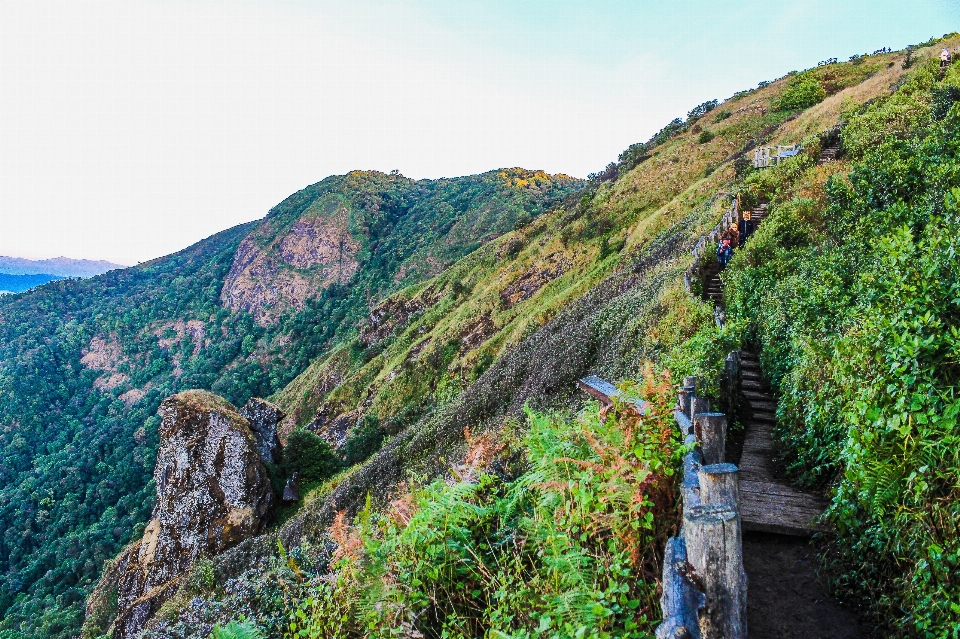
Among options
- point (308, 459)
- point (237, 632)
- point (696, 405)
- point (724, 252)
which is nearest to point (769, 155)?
point (724, 252)

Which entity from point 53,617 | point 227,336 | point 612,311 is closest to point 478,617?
point 612,311

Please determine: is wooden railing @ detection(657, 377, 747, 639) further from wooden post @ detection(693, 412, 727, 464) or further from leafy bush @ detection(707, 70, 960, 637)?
leafy bush @ detection(707, 70, 960, 637)

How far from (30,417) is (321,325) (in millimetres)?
41669

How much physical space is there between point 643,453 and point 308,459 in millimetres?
24366

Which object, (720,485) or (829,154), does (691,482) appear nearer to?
(720,485)

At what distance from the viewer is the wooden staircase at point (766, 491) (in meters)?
4.48

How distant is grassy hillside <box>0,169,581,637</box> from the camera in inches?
1839

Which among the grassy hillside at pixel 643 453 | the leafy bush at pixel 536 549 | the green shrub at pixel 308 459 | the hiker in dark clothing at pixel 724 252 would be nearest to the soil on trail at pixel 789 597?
the grassy hillside at pixel 643 453

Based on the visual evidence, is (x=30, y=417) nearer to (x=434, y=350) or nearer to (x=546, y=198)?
(x=434, y=350)

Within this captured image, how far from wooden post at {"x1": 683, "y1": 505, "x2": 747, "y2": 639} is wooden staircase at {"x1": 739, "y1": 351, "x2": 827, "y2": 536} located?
2.38 m

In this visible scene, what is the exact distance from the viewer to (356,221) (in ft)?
347

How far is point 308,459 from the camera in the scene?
2523 cm

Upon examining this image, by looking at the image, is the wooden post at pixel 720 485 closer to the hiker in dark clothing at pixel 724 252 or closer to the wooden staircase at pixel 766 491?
the wooden staircase at pixel 766 491

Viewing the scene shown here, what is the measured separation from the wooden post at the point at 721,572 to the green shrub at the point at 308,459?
24.9 metres
